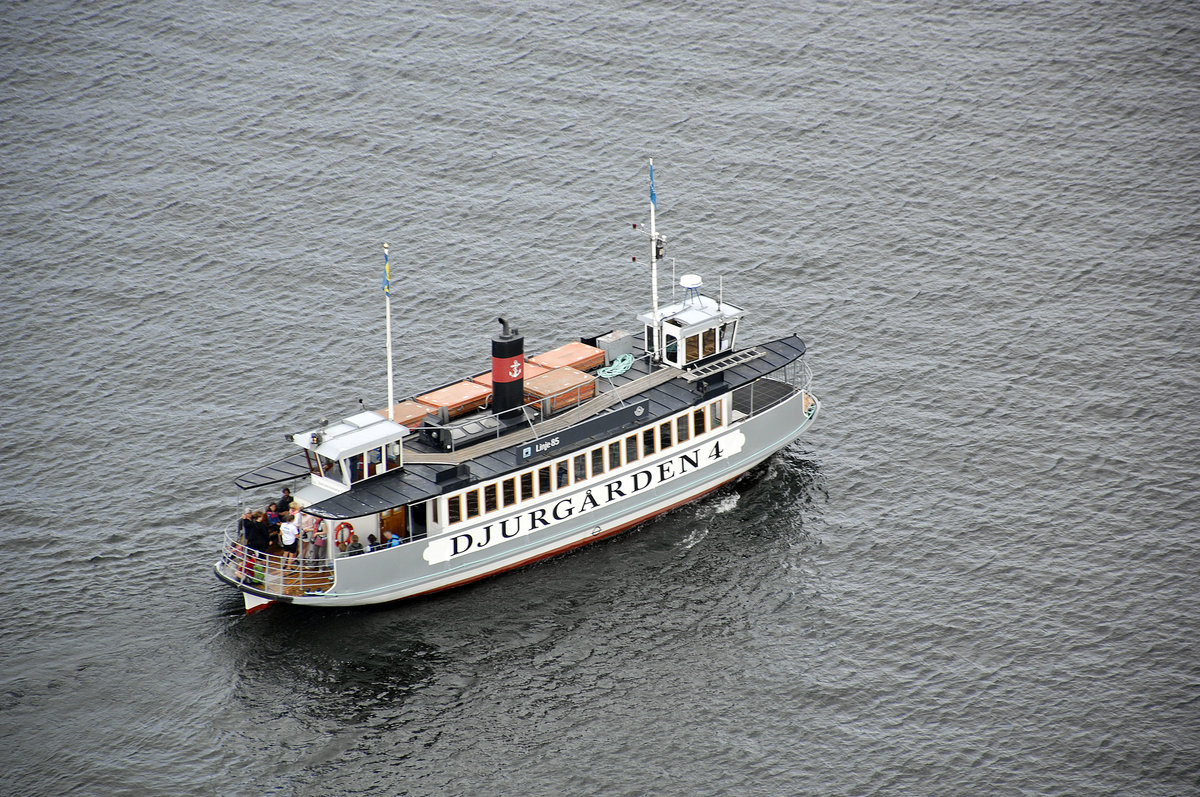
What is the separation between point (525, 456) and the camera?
206 ft

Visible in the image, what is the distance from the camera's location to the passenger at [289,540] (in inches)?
2360

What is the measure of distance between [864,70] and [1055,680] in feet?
188

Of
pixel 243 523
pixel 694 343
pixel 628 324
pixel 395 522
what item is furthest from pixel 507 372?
pixel 628 324

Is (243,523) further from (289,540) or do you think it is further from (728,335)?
(728,335)

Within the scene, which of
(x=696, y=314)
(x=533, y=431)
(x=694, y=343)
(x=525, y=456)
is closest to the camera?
(x=525, y=456)

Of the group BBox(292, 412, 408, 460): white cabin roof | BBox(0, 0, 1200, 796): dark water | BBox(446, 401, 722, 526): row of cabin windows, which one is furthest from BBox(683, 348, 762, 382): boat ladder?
BBox(292, 412, 408, 460): white cabin roof

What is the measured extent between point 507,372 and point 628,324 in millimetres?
19536

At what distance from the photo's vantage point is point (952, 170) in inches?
3770

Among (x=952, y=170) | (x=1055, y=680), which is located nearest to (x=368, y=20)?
(x=952, y=170)

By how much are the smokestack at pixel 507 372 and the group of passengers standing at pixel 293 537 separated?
7.21 m

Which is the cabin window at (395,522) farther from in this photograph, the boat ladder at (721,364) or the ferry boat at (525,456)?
the boat ladder at (721,364)

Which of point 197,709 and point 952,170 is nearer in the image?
point 197,709

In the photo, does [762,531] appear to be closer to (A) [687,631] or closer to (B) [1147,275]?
(A) [687,631]

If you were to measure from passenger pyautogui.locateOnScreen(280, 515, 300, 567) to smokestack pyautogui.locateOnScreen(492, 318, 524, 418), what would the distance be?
956 centimetres
